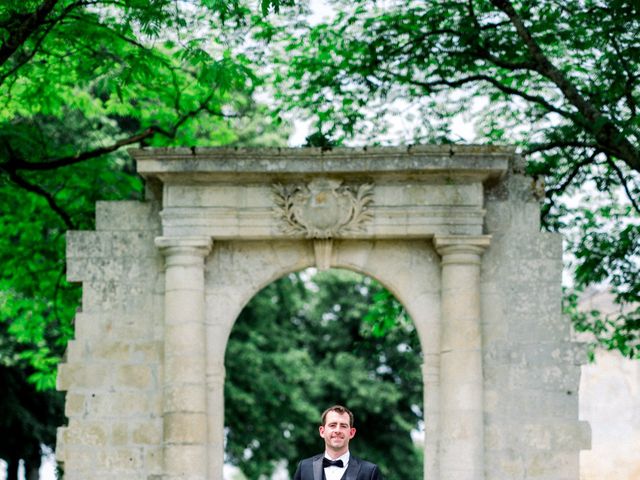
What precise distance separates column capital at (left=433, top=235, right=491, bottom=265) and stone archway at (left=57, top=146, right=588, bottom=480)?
0.01 meters

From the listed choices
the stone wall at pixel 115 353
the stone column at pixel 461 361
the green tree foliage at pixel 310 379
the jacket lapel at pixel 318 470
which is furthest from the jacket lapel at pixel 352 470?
the green tree foliage at pixel 310 379

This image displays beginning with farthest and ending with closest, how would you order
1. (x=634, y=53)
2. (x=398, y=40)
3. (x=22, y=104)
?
(x=22, y=104)
(x=398, y=40)
(x=634, y=53)

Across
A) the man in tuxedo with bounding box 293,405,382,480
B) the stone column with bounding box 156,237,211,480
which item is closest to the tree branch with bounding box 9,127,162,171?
the stone column with bounding box 156,237,211,480

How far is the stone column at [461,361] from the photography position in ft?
36.0

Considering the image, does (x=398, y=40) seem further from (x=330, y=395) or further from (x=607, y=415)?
(x=330, y=395)

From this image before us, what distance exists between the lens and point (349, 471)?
658 centimetres

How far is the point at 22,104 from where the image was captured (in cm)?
1456

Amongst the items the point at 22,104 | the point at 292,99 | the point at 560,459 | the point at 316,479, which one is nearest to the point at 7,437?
the point at 22,104

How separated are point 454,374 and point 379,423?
16247 mm

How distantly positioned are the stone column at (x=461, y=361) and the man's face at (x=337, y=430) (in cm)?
471

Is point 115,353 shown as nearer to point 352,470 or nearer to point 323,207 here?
point 323,207

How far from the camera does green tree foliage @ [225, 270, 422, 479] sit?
77.8 ft

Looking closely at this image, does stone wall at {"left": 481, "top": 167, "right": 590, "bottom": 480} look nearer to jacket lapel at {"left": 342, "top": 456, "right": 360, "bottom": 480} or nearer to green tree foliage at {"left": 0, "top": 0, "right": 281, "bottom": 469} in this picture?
green tree foliage at {"left": 0, "top": 0, "right": 281, "bottom": 469}

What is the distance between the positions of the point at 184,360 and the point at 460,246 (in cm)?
261
